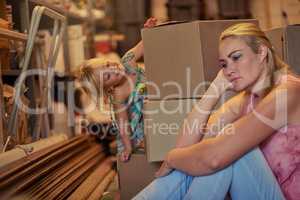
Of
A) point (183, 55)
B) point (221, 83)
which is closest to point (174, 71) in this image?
point (183, 55)

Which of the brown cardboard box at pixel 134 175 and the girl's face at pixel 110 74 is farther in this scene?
the girl's face at pixel 110 74

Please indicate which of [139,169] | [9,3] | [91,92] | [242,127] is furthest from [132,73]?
[242,127]

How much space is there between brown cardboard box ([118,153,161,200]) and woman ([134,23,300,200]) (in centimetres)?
42

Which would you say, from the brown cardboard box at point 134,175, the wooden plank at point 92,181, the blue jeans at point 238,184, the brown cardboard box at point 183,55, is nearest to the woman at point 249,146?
the blue jeans at point 238,184

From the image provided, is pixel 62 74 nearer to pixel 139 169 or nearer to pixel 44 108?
pixel 44 108

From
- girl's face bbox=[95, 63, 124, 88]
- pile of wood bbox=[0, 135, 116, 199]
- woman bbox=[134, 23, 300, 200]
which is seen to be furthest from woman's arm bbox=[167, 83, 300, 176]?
girl's face bbox=[95, 63, 124, 88]

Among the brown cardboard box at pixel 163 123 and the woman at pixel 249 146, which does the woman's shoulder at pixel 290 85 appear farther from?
the brown cardboard box at pixel 163 123

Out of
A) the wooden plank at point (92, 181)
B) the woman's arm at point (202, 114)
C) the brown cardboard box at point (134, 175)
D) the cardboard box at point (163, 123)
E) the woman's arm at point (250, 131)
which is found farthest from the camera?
the wooden plank at point (92, 181)

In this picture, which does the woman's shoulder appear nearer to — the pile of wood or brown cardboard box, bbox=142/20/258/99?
brown cardboard box, bbox=142/20/258/99

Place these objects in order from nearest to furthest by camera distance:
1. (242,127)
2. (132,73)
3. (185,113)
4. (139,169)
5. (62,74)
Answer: (242,127), (185,113), (139,169), (132,73), (62,74)

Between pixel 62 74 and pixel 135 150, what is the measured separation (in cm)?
109

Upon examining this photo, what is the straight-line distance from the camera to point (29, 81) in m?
1.95

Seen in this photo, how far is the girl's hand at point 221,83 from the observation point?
47.1 inches

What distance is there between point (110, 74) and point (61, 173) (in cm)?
52
